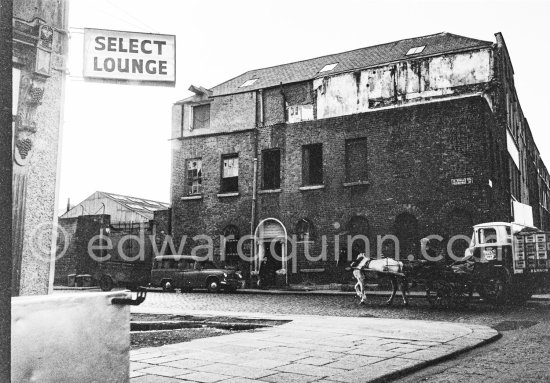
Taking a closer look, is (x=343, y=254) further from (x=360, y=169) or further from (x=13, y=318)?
(x=13, y=318)

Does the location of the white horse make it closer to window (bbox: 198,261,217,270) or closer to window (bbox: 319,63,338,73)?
window (bbox: 198,261,217,270)

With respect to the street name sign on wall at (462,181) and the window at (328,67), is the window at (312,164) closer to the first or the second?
the window at (328,67)

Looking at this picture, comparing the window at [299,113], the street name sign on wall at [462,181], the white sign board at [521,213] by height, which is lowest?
the white sign board at [521,213]

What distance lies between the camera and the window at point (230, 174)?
26172 millimetres

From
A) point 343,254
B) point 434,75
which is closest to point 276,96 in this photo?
point 434,75

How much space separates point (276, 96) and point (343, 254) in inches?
446

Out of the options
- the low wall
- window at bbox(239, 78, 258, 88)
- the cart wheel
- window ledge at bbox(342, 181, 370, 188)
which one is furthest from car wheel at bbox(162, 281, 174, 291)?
the low wall

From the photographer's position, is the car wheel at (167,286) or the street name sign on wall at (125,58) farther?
the car wheel at (167,286)

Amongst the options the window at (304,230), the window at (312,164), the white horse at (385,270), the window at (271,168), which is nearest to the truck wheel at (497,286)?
the white horse at (385,270)

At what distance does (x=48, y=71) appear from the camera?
538cm

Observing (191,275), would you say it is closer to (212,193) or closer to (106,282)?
(106,282)

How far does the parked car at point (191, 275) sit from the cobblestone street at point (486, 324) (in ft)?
15.5

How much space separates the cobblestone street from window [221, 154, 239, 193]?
10.2 meters

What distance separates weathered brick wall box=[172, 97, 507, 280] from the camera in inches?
808
